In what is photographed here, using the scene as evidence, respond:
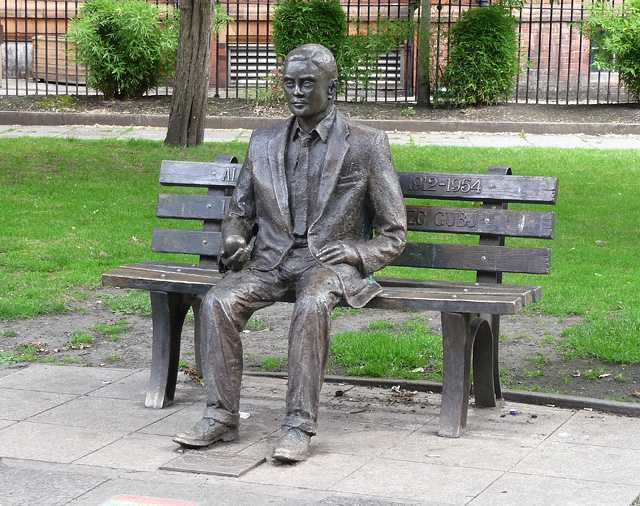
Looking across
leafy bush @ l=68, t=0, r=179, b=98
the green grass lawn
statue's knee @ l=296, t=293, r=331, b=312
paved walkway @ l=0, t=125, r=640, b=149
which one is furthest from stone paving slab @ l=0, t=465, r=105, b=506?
leafy bush @ l=68, t=0, r=179, b=98

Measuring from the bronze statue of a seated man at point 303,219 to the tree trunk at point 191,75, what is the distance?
7.98 m

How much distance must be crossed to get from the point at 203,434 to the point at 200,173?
1735mm

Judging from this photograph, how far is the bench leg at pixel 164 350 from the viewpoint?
20.1 ft

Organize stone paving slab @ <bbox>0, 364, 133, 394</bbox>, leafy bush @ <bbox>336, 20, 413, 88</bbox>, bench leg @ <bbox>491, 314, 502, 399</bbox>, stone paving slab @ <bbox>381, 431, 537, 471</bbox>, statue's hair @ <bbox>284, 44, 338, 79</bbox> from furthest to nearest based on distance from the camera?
leafy bush @ <bbox>336, 20, 413, 88</bbox> → stone paving slab @ <bbox>0, 364, 133, 394</bbox> → bench leg @ <bbox>491, 314, 502, 399</bbox> → statue's hair @ <bbox>284, 44, 338, 79</bbox> → stone paving slab @ <bbox>381, 431, 537, 471</bbox>

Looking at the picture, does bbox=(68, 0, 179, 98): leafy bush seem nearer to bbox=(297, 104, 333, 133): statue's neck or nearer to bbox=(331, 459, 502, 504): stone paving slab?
bbox=(297, 104, 333, 133): statue's neck

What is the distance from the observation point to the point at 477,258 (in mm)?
6129

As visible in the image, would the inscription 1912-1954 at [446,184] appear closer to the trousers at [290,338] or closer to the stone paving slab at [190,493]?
the trousers at [290,338]

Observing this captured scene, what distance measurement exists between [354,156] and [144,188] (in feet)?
20.9

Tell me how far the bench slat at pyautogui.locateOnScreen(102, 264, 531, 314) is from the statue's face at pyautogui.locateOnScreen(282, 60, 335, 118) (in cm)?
87

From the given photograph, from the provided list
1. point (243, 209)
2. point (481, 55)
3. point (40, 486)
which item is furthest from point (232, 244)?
point (481, 55)

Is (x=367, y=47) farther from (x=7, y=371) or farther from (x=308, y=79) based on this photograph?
(x=308, y=79)

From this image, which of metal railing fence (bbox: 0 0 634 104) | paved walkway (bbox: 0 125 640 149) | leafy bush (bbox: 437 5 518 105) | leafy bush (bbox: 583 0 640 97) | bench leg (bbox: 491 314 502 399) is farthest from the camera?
metal railing fence (bbox: 0 0 634 104)

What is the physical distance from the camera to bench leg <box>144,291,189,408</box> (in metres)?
6.12

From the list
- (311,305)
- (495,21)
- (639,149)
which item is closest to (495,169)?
(311,305)
